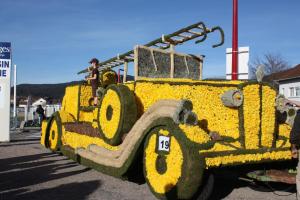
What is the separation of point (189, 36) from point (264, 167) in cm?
253

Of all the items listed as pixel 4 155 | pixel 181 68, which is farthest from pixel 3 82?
pixel 181 68

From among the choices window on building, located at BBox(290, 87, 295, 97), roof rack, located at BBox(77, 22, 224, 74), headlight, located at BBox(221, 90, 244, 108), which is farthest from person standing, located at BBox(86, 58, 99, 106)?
window on building, located at BBox(290, 87, 295, 97)

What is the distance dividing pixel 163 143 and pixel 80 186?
202 cm

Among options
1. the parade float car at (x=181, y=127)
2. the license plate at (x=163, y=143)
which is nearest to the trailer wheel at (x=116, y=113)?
the parade float car at (x=181, y=127)

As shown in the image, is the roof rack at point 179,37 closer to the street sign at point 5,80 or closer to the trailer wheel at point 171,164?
the trailer wheel at point 171,164

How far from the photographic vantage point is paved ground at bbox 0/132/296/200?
242 inches

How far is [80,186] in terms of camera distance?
6824 mm

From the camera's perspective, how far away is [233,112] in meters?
5.99

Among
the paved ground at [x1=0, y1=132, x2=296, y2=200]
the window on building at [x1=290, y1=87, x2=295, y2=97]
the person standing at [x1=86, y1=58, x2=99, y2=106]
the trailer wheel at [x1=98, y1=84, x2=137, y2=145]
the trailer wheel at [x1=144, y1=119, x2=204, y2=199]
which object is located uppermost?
the window on building at [x1=290, y1=87, x2=295, y2=97]

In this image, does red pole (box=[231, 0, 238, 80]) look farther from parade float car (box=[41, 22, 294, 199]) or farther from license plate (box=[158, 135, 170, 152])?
license plate (box=[158, 135, 170, 152])

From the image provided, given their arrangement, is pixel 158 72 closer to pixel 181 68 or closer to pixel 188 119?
pixel 181 68

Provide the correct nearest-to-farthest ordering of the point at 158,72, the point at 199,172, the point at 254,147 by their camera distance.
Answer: the point at 199,172 < the point at 254,147 < the point at 158,72

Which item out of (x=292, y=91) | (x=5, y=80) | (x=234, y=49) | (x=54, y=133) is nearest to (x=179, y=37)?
(x=234, y=49)

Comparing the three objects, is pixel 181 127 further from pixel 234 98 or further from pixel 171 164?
pixel 234 98
